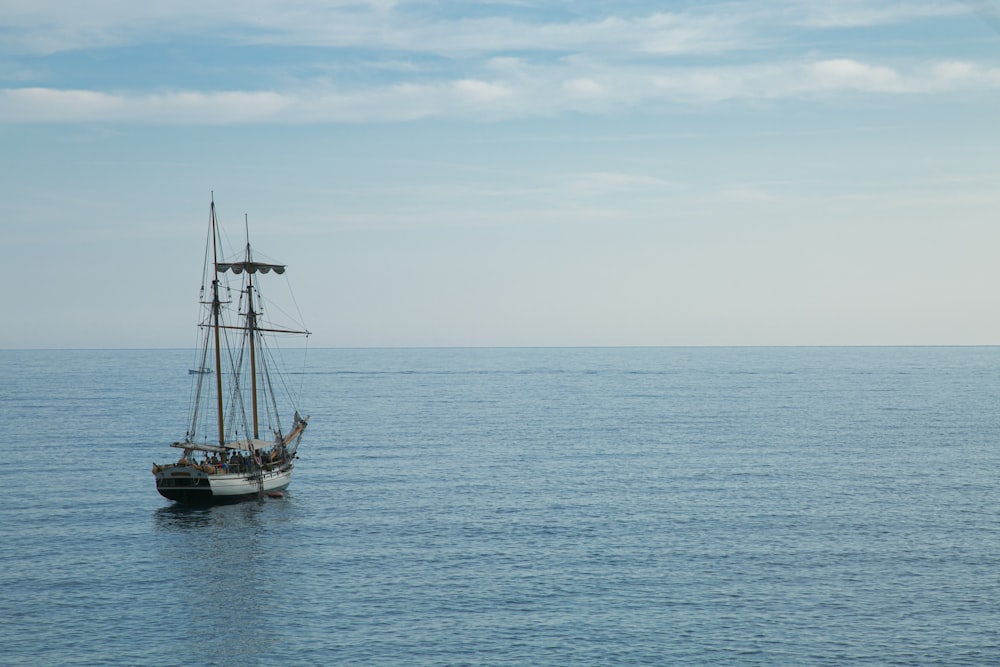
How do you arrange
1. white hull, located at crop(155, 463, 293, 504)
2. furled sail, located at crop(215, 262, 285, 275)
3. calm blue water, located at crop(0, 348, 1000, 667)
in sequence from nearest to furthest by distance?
1. calm blue water, located at crop(0, 348, 1000, 667)
2. white hull, located at crop(155, 463, 293, 504)
3. furled sail, located at crop(215, 262, 285, 275)

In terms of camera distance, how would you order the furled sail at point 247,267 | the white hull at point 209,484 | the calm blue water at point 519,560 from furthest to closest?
1. the furled sail at point 247,267
2. the white hull at point 209,484
3. the calm blue water at point 519,560

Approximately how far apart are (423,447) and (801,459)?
167 ft

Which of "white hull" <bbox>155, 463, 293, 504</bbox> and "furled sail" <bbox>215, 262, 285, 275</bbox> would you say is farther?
"furled sail" <bbox>215, 262, 285, 275</bbox>

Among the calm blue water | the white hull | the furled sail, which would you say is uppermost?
the furled sail

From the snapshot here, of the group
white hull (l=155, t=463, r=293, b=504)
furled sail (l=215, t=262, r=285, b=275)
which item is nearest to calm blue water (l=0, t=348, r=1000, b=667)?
white hull (l=155, t=463, r=293, b=504)

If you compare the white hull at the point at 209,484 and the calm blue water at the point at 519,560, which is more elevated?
the white hull at the point at 209,484

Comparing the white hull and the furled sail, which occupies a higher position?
the furled sail

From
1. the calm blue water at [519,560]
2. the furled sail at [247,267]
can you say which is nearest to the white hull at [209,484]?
the calm blue water at [519,560]

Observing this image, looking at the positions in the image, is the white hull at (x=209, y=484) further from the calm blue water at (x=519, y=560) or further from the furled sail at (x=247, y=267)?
the furled sail at (x=247, y=267)

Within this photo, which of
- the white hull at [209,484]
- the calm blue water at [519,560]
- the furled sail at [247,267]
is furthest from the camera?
the furled sail at [247,267]

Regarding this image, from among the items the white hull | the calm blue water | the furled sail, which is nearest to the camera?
the calm blue water

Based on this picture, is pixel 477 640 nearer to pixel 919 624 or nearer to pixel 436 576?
pixel 436 576

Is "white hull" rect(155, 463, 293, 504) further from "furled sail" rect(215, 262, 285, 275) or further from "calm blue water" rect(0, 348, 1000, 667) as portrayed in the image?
"furled sail" rect(215, 262, 285, 275)

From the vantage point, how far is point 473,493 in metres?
102
